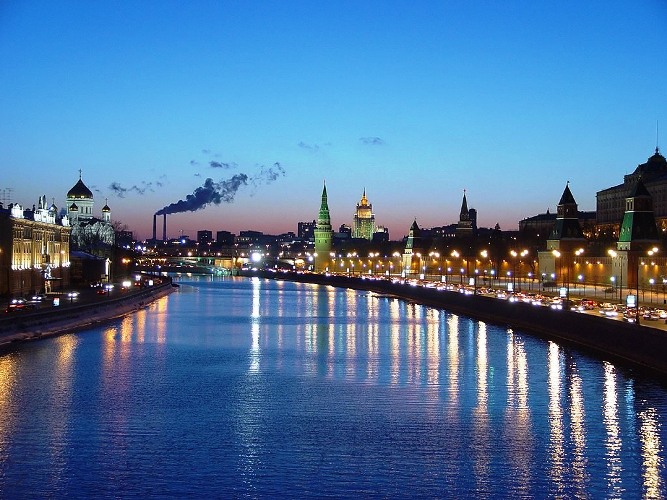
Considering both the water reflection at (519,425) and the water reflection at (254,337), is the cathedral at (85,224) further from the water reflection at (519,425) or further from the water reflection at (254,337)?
the water reflection at (519,425)

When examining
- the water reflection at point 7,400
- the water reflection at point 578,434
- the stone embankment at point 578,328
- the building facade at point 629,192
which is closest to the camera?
the water reflection at point 578,434

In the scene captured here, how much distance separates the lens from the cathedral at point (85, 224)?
132 m

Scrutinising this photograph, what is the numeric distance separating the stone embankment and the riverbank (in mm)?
25136

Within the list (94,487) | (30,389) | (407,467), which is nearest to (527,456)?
(407,467)

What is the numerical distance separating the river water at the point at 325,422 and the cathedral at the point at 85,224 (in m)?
86.4

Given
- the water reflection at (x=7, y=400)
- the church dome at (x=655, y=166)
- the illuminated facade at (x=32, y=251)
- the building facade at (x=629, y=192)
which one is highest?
the church dome at (x=655, y=166)

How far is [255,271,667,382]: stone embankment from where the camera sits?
36.1 m

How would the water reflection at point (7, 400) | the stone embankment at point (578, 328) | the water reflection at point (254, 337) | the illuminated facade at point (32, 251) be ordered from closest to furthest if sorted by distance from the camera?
1. the water reflection at point (7, 400)
2. the stone embankment at point (578, 328)
3. the water reflection at point (254, 337)
4. the illuminated facade at point (32, 251)

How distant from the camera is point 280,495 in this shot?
734 inches

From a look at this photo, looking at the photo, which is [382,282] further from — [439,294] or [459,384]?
[459,384]

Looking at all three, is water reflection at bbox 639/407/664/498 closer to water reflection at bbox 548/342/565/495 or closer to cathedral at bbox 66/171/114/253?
water reflection at bbox 548/342/565/495

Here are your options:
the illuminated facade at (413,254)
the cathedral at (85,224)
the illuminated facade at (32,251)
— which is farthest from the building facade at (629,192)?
the cathedral at (85,224)

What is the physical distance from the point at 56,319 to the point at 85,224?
90379mm

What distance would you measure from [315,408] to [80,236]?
11219 cm
